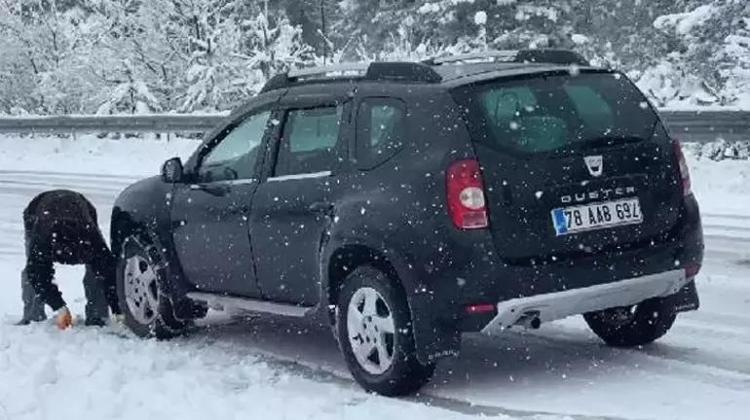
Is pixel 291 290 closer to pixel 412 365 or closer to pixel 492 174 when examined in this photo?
pixel 412 365

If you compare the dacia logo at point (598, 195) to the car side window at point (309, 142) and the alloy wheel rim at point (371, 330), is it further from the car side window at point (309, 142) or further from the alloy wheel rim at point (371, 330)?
the car side window at point (309, 142)

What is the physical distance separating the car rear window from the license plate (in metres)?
0.32

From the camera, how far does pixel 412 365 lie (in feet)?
19.2

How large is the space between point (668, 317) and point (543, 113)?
58.0 inches

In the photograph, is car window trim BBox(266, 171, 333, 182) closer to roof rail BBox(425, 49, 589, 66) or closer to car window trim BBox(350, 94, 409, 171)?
car window trim BBox(350, 94, 409, 171)

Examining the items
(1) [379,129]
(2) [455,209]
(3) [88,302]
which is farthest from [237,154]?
(2) [455,209]

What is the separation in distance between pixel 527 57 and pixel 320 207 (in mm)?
1603

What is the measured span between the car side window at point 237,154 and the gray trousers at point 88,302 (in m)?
1.45

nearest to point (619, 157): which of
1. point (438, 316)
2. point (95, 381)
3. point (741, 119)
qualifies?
point (438, 316)

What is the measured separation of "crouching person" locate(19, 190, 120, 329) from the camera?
8.22m

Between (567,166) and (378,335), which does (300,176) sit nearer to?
(378,335)

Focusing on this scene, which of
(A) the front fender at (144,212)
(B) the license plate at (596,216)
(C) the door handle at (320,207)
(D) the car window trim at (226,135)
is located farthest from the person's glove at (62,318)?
(B) the license plate at (596,216)

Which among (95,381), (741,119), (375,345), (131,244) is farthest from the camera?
(741,119)

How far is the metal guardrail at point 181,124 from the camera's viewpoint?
15.5 meters
